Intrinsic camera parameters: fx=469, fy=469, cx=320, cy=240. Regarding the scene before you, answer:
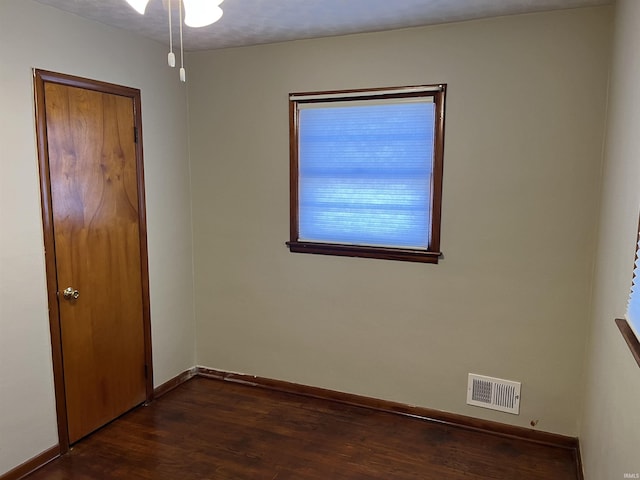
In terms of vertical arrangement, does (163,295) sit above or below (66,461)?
above

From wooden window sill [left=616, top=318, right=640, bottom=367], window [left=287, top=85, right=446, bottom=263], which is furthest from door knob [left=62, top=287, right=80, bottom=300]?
wooden window sill [left=616, top=318, right=640, bottom=367]

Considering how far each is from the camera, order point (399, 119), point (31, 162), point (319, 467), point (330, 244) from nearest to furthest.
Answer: point (31, 162) → point (319, 467) → point (399, 119) → point (330, 244)

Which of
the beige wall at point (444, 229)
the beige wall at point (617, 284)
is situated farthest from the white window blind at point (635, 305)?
the beige wall at point (444, 229)

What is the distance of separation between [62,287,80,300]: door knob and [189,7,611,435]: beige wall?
1059 mm

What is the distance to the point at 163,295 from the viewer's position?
339cm

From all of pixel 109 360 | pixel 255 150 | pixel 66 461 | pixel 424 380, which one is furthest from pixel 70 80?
pixel 424 380

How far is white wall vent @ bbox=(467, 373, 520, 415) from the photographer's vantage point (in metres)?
2.85

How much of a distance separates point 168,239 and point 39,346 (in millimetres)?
1130

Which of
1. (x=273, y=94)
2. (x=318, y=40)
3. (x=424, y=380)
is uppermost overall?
(x=318, y=40)

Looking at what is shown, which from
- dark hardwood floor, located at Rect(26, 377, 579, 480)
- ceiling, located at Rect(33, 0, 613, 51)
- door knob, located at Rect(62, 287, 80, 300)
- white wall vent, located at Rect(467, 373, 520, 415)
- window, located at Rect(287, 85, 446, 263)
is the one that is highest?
ceiling, located at Rect(33, 0, 613, 51)

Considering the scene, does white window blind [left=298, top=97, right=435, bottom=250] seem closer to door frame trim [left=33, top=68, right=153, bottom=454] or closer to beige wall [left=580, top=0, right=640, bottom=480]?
beige wall [left=580, top=0, right=640, bottom=480]

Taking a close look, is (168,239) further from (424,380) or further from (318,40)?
(424,380)

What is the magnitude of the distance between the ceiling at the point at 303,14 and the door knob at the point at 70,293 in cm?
152

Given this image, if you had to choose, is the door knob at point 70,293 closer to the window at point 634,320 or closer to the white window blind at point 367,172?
the white window blind at point 367,172
